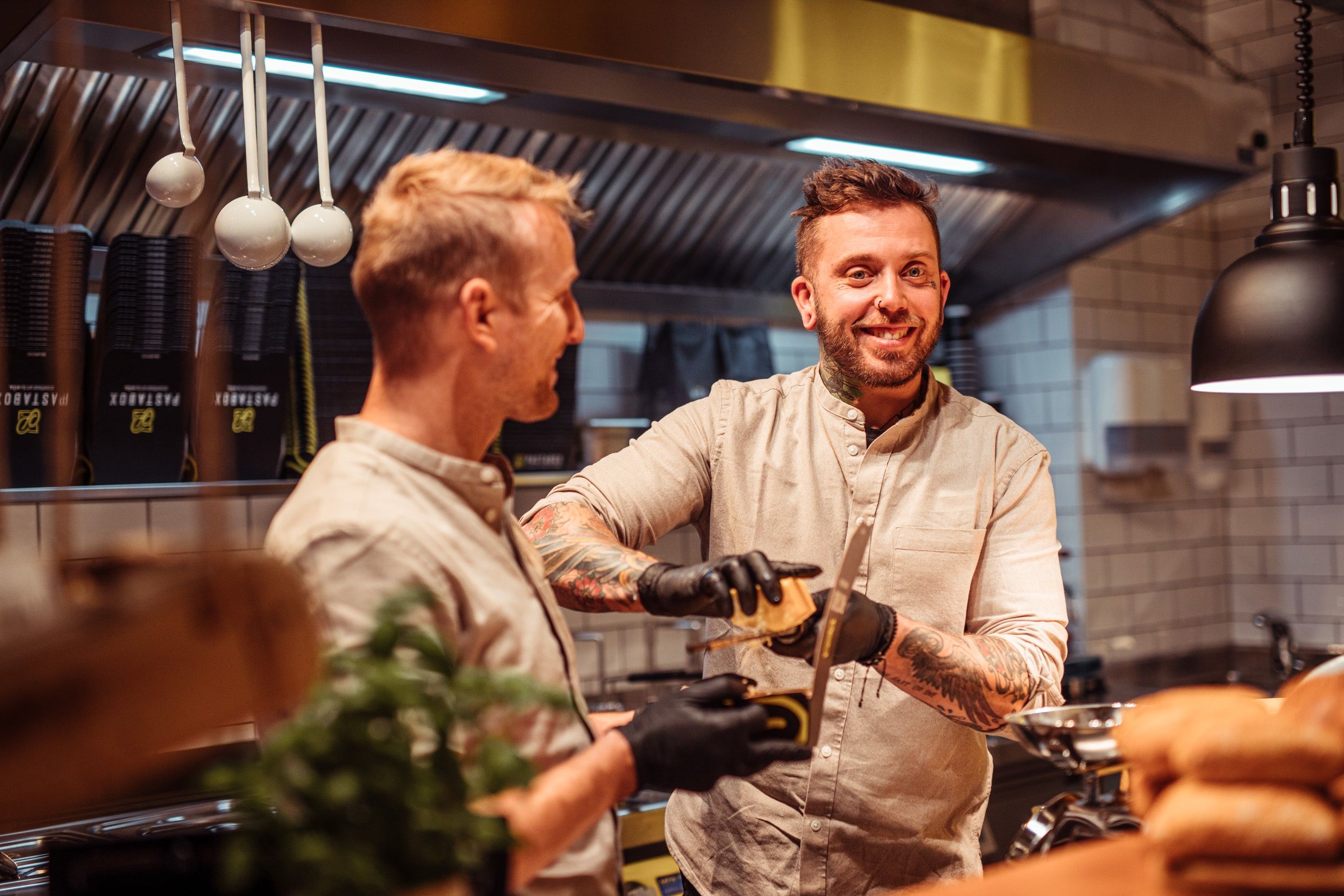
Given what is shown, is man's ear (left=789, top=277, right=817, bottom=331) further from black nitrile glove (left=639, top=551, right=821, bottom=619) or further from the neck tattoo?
black nitrile glove (left=639, top=551, right=821, bottom=619)

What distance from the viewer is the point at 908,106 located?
8.57ft

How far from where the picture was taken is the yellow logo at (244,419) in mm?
2648

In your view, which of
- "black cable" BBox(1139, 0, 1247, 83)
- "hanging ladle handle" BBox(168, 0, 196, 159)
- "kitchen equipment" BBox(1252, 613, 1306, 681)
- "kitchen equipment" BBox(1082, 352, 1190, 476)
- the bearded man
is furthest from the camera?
"black cable" BBox(1139, 0, 1247, 83)

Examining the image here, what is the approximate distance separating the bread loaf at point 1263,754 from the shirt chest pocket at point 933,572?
0.88m

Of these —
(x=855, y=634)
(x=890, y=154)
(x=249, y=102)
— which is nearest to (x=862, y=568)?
(x=855, y=634)

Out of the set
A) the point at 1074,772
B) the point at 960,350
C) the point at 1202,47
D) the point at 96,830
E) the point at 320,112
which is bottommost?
the point at 96,830

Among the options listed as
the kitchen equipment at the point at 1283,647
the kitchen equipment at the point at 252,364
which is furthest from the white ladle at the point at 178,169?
the kitchen equipment at the point at 1283,647

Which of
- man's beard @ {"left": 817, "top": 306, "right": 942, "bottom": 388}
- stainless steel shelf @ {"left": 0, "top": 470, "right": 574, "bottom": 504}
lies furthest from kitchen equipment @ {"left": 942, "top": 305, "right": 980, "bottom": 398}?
man's beard @ {"left": 817, "top": 306, "right": 942, "bottom": 388}

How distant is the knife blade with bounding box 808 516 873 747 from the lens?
3.94 ft

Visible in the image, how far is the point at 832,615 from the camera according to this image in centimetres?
127

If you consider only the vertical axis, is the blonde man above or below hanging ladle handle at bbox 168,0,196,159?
below

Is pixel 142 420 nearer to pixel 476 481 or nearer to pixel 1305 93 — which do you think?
pixel 476 481

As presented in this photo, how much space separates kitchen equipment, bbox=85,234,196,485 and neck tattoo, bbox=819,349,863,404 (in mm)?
1343

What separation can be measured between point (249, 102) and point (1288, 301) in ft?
5.39
